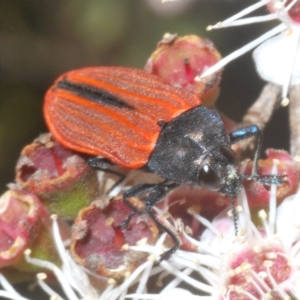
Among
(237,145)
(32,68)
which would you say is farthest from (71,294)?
(32,68)

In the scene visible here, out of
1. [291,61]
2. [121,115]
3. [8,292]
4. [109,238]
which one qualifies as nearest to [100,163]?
[121,115]

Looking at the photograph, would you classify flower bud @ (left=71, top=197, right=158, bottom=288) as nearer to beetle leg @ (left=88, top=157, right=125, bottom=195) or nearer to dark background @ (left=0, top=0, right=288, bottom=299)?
beetle leg @ (left=88, top=157, right=125, bottom=195)

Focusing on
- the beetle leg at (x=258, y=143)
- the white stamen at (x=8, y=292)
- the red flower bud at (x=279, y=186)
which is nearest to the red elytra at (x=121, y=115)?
the beetle leg at (x=258, y=143)

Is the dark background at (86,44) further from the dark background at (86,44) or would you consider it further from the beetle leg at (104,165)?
the beetle leg at (104,165)

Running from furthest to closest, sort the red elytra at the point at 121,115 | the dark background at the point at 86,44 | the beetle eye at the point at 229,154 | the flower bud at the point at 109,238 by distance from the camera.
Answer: the dark background at the point at 86,44
the red elytra at the point at 121,115
the beetle eye at the point at 229,154
the flower bud at the point at 109,238

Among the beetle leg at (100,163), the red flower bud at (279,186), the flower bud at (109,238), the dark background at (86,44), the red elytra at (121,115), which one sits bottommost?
the flower bud at (109,238)

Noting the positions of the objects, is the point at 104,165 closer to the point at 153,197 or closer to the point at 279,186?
the point at 153,197

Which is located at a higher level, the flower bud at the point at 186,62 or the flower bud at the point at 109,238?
the flower bud at the point at 186,62

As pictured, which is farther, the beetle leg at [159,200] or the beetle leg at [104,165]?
the beetle leg at [104,165]

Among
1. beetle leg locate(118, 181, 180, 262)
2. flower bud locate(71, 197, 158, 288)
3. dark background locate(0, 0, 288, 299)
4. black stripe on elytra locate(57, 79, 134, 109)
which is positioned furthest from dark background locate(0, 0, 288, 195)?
flower bud locate(71, 197, 158, 288)
